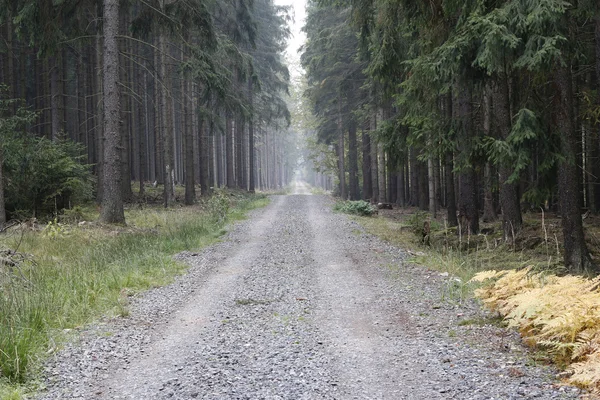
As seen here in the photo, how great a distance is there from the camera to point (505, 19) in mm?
7590

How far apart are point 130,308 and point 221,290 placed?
1.57 metres

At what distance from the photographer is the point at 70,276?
24.4 feet

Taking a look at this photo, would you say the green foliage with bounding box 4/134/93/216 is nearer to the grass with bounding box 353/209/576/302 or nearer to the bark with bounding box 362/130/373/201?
the grass with bounding box 353/209/576/302

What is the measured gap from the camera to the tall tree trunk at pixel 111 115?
13.2 metres

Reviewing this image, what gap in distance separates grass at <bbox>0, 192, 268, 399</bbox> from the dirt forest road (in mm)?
286

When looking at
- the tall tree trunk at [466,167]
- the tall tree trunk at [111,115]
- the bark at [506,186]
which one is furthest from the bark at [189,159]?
the bark at [506,186]

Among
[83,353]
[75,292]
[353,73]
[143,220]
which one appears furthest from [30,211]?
[353,73]

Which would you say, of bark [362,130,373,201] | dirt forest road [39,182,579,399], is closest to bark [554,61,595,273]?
dirt forest road [39,182,579,399]

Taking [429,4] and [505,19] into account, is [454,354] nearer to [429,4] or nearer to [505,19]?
[505,19]

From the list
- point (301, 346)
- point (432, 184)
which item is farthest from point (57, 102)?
point (301, 346)

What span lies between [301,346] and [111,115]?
10291mm

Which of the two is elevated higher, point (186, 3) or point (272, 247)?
point (186, 3)

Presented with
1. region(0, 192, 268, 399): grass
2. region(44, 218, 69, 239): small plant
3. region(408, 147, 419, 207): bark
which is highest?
region(408, 147, 419, 207): bark

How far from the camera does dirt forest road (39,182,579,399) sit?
4.09 metres
